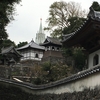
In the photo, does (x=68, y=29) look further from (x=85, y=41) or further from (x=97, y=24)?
(x=97, y=24)

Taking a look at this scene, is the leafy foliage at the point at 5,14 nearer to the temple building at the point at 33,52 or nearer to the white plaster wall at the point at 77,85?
the white plaster wall at the point at 77,85

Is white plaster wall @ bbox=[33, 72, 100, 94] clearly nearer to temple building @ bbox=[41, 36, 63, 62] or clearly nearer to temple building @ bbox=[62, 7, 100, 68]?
temple building @ bbox=[62, 7, 100, 68]

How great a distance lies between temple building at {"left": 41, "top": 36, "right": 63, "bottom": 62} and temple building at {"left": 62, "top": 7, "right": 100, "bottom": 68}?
Result: 2925 centimetres

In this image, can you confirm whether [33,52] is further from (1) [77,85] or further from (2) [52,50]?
(1) [77,85]

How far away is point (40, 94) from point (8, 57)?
29.3m

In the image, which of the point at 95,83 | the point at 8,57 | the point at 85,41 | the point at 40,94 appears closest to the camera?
the point at 95,83

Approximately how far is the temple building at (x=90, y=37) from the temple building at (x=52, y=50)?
29.2 meters

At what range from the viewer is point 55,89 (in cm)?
1244

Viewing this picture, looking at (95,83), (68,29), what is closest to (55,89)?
(95,83)

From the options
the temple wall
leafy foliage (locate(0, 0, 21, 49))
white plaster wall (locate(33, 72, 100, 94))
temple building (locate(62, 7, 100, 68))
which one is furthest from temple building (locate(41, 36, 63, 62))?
white plaster wall (locate(33, 72, 100, 94))

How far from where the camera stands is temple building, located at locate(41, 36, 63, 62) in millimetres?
42750

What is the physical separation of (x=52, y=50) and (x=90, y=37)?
109ft

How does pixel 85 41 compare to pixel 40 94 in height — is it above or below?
above

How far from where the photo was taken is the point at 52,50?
1769 inches
